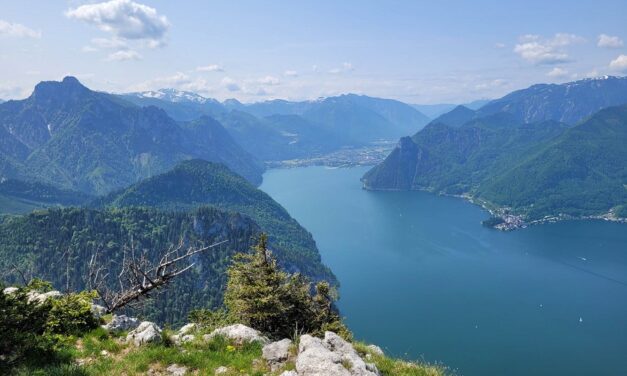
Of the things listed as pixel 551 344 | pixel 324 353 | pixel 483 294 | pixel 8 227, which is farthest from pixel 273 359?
pixel 8 227

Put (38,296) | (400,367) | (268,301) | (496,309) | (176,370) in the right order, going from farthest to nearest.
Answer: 1. (496,309)
2. (268,301)
3. (38,296)
4. (400,367)
5. (176,370)

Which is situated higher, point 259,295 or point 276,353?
point 259,295

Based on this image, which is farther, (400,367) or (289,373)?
(400,367)

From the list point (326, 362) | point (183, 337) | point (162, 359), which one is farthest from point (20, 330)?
point (326, 362)

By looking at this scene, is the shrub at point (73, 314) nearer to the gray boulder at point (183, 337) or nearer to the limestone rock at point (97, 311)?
the limestone rock at point (97, 311)

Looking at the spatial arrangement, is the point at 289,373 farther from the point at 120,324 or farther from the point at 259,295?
the point at 120,324

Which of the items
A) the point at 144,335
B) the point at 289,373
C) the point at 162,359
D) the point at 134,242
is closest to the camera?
the point at 289,373

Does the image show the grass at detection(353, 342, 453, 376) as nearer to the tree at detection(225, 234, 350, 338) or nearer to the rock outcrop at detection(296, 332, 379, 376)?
the rock outcrop at detection(296, 332, 379, 376)

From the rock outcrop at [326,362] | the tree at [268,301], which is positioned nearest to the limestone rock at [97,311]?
the tree at [268,301]
